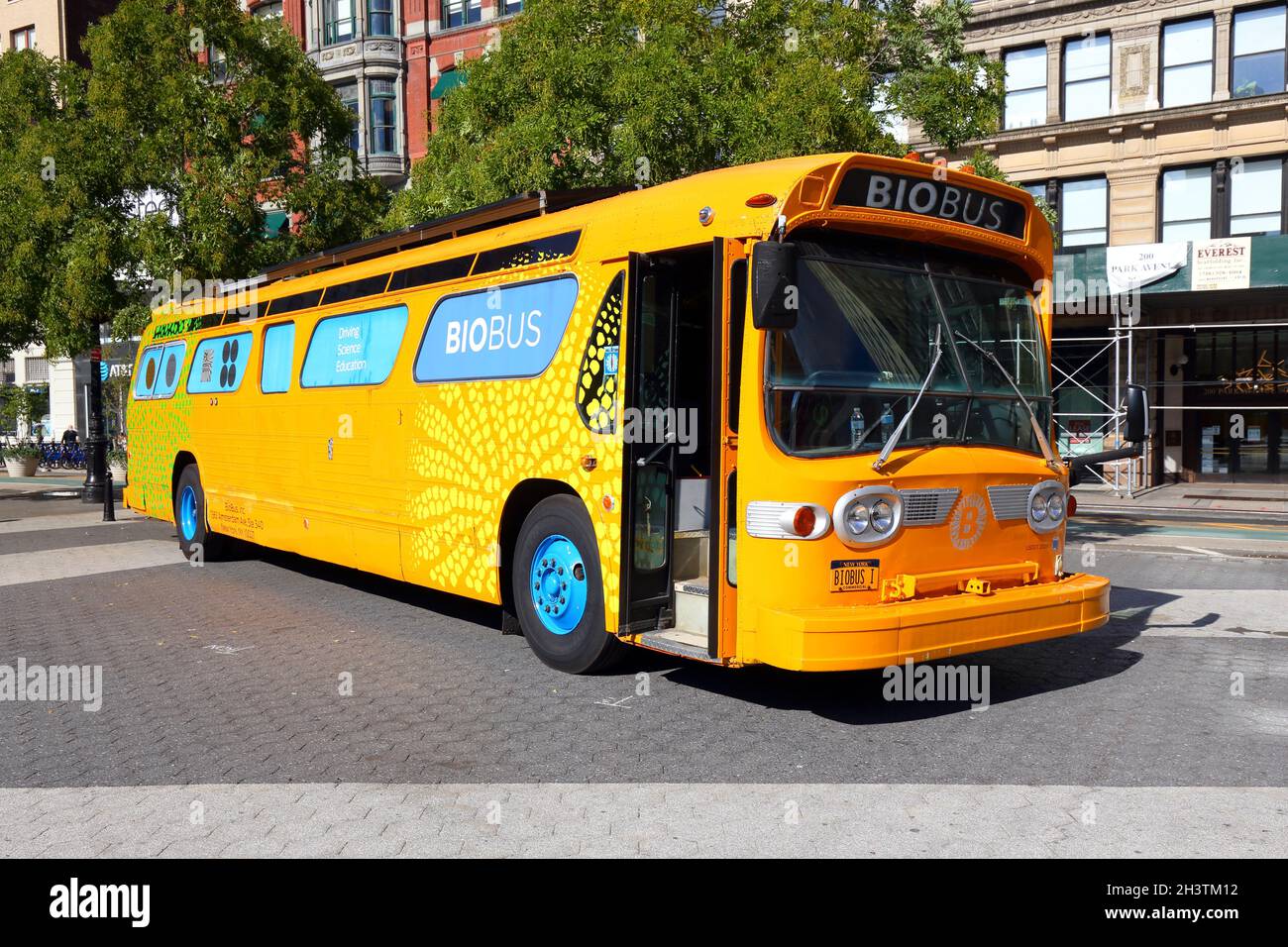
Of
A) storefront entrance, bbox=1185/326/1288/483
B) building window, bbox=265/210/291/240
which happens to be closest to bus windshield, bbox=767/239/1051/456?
building window, bbox=265/210/291/240

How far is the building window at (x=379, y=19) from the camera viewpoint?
34969 mm

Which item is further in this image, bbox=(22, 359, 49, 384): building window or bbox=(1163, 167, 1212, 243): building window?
bbox=(22, 359, 49, 384): building window

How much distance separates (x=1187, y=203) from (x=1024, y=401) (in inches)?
896

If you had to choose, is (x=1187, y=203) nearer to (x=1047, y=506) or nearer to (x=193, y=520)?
(x=1047, y=506)

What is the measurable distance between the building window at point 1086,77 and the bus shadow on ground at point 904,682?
2216cm

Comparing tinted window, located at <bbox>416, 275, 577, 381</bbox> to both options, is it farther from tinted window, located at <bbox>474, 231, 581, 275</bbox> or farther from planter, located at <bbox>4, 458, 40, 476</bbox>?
planter, located at <bbox>4, 458, 40, 476</bbox>

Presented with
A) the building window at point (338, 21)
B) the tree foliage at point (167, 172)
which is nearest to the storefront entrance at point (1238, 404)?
the tree foliage at point (167, 172)

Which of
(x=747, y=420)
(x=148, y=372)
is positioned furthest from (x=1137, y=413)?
(x=148, y=372)

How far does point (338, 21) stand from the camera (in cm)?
3572

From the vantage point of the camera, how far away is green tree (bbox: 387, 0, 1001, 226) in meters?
12.6

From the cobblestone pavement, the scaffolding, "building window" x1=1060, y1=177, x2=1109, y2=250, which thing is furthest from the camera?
"building window" x1=1060, y1=177, x2=1109, y2=250

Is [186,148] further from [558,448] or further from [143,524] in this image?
[558,448]

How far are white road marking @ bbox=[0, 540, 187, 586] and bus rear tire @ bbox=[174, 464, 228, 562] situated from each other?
25 cm
